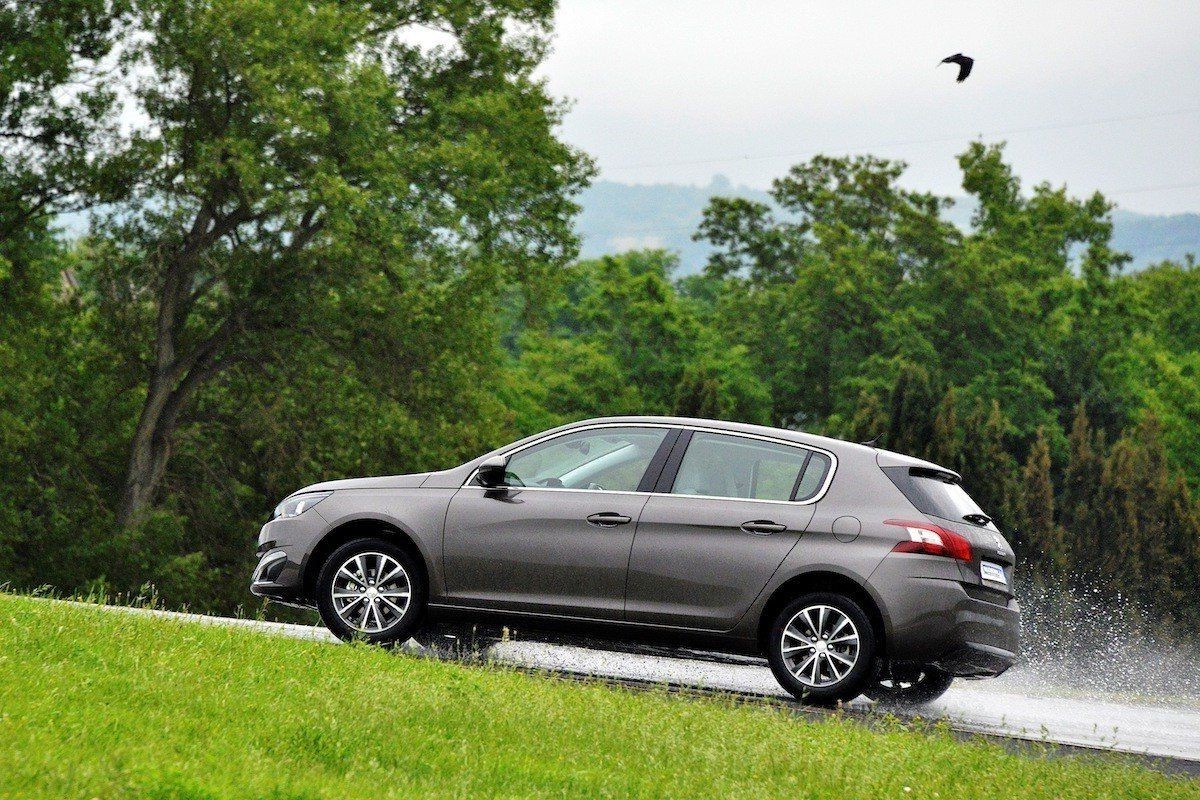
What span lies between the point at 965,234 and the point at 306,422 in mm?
34936

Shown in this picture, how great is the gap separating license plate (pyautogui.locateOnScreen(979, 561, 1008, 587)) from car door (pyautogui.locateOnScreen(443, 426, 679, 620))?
2.06 meters

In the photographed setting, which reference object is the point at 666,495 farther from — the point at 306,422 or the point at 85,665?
Answer: the point at 306,422

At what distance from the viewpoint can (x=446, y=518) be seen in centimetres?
1038

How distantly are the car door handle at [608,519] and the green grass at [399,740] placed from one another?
1.17 meters

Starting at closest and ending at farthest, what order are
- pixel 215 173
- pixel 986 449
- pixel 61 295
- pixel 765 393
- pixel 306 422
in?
pixel 215 173 → pixel 306 422 → pixel 61 295 → pixel 986 449 → pixel 765 393

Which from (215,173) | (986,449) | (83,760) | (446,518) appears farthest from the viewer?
(986,449)

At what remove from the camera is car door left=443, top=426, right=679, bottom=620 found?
32.7ft

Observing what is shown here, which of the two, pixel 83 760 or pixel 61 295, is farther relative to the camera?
pixel 61 295

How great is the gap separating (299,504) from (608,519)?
7.50ft

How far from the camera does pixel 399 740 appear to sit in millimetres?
6984

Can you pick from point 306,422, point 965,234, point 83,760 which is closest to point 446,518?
point 83,760

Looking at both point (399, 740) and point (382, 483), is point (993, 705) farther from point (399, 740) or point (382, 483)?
point (399, 740)

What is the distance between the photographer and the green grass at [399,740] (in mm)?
5996

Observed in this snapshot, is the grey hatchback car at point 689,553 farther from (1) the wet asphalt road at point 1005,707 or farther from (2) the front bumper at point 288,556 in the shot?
(1) the wet asphalt road at point 1005,707
